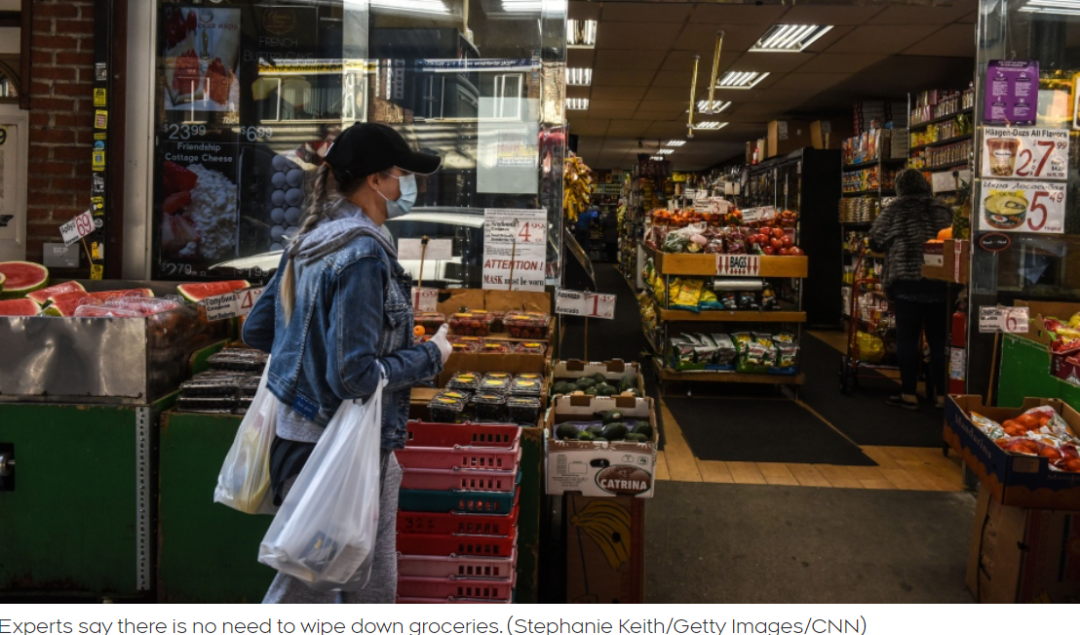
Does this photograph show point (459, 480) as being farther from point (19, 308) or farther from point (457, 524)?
point (19, 308)

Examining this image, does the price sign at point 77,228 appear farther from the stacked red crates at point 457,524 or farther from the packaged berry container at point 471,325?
the stacked red crates at point 457,524

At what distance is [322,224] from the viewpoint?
2.07m

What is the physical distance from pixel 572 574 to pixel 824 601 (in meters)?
1.00

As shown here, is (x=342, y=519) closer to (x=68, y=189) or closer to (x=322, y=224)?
(x=322, y=224)

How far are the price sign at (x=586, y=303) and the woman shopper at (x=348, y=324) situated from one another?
1.67m

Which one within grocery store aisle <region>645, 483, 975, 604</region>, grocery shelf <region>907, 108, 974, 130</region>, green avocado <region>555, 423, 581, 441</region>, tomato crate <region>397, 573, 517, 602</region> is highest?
grocery shelf <region>907, 108, 974, 130</region>

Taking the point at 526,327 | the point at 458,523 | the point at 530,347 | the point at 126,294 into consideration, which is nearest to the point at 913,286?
the point at 526,327

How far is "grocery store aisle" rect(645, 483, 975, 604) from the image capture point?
3301 millimetres

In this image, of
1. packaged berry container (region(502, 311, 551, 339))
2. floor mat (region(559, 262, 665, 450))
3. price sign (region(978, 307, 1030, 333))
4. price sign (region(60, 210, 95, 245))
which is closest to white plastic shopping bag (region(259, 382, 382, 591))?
packaged berry container (region(502, 311, 551, 339))

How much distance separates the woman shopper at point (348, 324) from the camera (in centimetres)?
198

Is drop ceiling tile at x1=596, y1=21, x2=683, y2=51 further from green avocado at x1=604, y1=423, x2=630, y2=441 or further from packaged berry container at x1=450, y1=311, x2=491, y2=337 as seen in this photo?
green avocado at x1=604, y1=423, x2=630, y2=441

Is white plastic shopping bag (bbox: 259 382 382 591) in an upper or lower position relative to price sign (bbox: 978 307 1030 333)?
lower

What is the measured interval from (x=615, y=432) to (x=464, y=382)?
1.99ft

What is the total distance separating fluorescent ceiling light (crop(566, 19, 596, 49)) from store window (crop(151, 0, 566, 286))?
12.4ft
